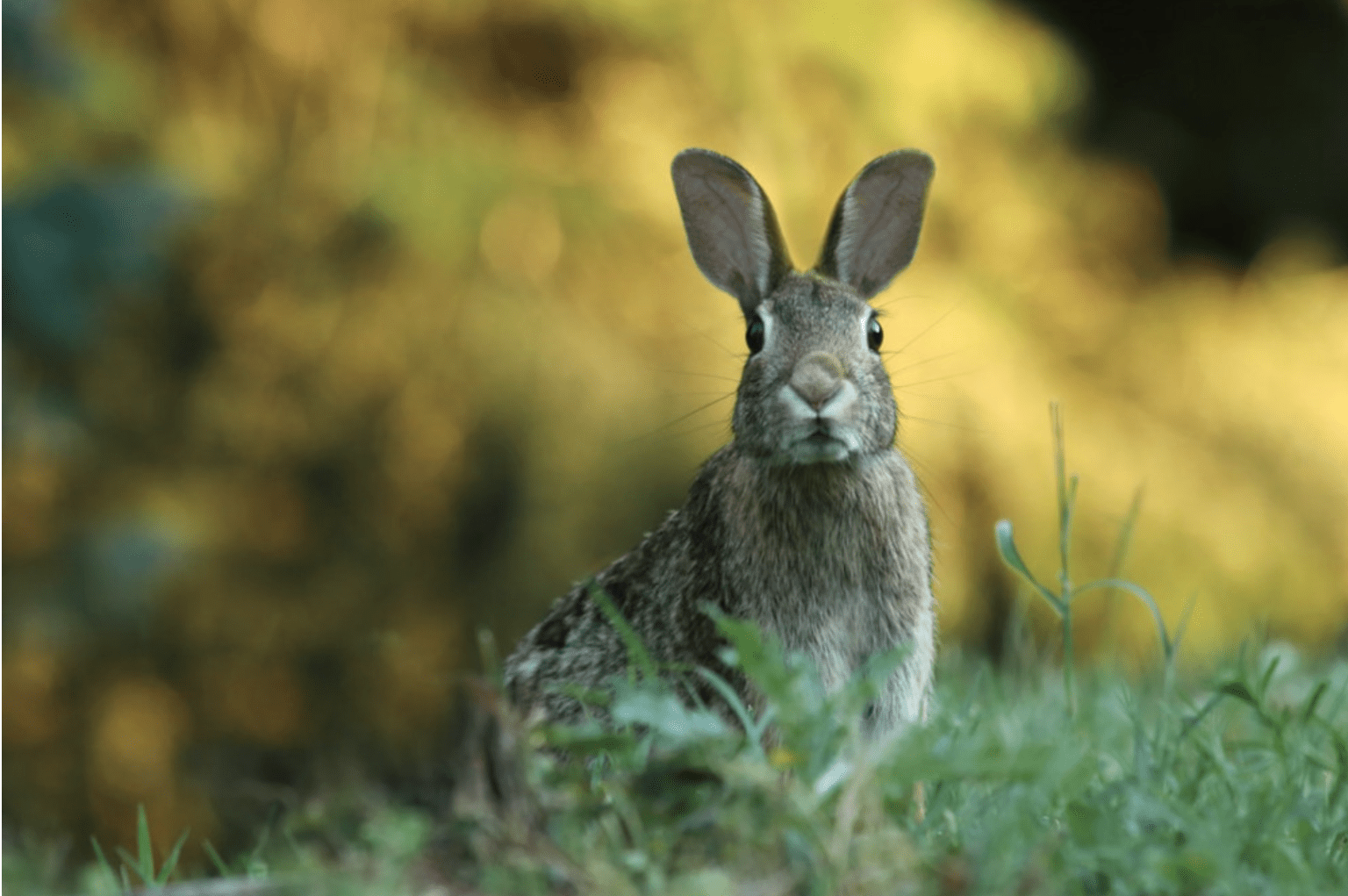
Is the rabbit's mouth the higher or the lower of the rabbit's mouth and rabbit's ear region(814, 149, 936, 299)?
the lower

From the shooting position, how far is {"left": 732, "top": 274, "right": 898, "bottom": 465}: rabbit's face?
2.80 meters

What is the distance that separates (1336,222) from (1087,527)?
3.67 metres

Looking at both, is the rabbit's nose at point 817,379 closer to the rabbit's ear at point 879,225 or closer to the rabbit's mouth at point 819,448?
the rabbit's mouth at point 819,448

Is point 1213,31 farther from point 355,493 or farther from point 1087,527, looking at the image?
point 355,493

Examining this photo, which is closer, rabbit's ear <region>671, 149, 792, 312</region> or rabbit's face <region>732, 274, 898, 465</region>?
rabbit's face <region>732, 274, 898, 465</region>

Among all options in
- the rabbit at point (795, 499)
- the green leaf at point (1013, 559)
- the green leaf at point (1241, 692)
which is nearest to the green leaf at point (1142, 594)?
the green leaf at point (1013, 559)

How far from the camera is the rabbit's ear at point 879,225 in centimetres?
314

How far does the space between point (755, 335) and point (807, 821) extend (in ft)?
5.26

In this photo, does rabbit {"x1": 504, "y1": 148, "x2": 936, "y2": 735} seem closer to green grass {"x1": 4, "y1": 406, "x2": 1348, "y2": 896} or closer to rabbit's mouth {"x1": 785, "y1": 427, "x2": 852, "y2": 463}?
rabbit's mouth {"x1": 785, "y1": 427, "x2": 852, "y2": 463}

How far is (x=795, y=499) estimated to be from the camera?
2941 mm

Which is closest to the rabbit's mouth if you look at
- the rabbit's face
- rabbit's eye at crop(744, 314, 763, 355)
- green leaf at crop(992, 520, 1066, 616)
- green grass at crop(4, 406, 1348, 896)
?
the rabbit's face

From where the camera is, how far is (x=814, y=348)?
9.72 feet

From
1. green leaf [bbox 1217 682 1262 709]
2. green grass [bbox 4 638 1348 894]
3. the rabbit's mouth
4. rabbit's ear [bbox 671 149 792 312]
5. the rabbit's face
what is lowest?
green grass [bbox 4 638 1348 894]

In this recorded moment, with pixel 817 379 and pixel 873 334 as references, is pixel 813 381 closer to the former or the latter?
pixel 817 379
